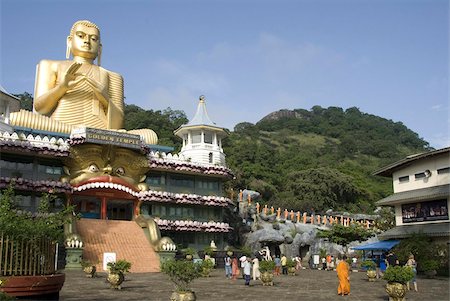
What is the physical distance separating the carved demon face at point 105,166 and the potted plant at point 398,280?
2429 cm

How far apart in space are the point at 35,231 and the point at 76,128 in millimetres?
24361

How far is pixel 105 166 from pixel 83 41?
11421mm

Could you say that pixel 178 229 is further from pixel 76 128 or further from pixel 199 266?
pixel 199 266

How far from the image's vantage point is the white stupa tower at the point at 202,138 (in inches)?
1661

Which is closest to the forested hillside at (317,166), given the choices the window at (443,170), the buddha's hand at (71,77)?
the window at (443,170)

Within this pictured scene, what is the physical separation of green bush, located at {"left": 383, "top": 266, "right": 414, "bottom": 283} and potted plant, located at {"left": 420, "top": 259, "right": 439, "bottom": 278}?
1395 centimetres

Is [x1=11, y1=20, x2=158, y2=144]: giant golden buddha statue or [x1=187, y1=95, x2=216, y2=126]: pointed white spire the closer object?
[x1=11, y1=20, x2=158, y2=144]: giant golden buddha statue

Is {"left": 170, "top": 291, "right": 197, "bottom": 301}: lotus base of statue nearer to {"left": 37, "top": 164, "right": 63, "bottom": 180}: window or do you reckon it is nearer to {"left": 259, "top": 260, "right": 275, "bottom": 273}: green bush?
{"left": 259, "top": 260, "right": 275, "bottom": 273}: green bush

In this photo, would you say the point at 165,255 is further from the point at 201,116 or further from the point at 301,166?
the point at 301,166

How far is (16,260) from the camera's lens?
1256 cm

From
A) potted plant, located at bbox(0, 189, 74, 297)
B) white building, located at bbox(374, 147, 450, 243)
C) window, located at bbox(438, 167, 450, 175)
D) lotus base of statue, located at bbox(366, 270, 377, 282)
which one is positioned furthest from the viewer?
window, located at bbox(438, 167, 450, 175)

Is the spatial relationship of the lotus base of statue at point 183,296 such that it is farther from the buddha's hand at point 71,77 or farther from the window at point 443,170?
the buddha's hand at point 71,77

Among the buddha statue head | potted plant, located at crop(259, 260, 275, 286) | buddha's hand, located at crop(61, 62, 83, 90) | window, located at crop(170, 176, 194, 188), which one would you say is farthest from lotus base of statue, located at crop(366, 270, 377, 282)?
the buddha statue head

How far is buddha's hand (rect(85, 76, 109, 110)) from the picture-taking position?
38.8 metres
